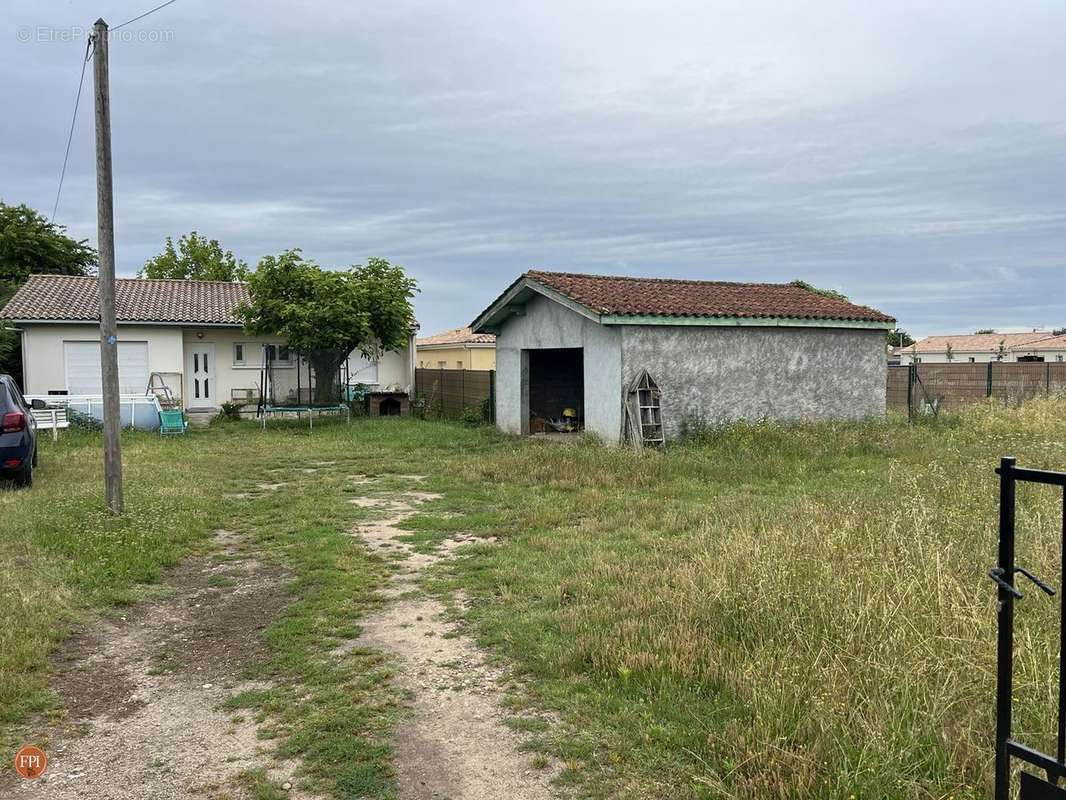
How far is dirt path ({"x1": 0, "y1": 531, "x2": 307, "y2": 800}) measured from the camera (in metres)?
3.67

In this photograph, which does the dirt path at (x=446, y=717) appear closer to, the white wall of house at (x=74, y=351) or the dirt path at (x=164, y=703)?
the dirt path at (x=164, y=703)

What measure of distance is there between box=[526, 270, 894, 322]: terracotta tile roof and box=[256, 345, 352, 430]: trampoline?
26.0ft

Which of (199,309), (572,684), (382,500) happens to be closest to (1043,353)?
(199,309)

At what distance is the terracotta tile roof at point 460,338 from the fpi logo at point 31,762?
2707cm

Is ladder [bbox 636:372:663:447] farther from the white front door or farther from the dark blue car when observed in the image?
the white front door

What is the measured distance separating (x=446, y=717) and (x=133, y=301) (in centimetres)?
2502

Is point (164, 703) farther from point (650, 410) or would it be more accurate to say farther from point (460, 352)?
point (460, 352)

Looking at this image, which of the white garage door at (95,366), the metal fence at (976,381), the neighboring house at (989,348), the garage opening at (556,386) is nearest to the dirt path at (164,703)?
the garage opening at (556,386)

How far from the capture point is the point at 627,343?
15070mm

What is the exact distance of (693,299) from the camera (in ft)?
55.6

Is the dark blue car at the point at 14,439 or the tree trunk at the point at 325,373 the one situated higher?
the tree trunk at the point at 325,373

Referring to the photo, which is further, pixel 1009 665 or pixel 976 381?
pixel 976 381

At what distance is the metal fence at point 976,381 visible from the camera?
24.6 m

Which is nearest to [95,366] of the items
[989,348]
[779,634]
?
[779,634]
